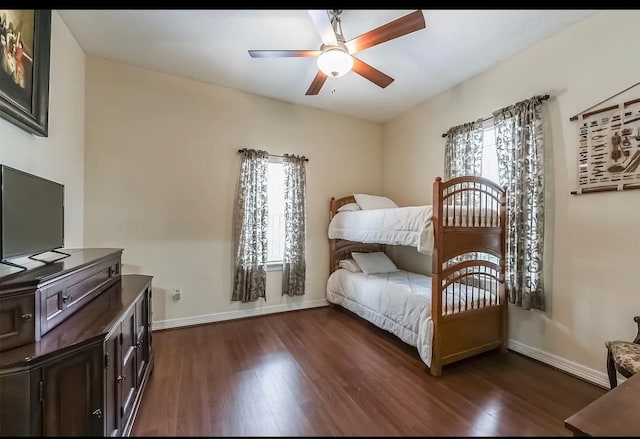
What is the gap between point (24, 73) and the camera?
139cm

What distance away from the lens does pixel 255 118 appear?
10.7 ft

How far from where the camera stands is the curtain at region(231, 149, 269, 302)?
313 cm

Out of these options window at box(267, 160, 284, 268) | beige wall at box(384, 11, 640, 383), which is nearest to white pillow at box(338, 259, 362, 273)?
window at box(267, 160, 284, 268)

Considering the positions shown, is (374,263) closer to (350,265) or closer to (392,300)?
(350,265)

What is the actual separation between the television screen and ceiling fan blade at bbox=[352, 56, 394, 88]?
2.04 m

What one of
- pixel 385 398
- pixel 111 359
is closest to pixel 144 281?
pixel 111 359

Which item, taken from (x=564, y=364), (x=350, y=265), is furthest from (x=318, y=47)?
(x=564, y=364)

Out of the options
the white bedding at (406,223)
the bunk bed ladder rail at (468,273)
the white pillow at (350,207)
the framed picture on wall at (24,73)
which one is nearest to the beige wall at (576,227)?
the bunk bed ladder rail at (468,273)

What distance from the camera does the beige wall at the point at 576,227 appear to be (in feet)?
5.89

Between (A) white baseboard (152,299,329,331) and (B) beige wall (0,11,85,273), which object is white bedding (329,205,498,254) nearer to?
(A) white baseboard (152,299,329,331)

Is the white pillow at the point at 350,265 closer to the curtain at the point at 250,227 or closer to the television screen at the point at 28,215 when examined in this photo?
the curtain at the point at 250,227

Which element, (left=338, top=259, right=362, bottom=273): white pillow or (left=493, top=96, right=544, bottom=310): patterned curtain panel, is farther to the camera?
(left=338, top=259, right=362, bottom=273): white pillow

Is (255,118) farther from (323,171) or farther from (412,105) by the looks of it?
(412,105)

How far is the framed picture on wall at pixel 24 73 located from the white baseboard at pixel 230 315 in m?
2.08
